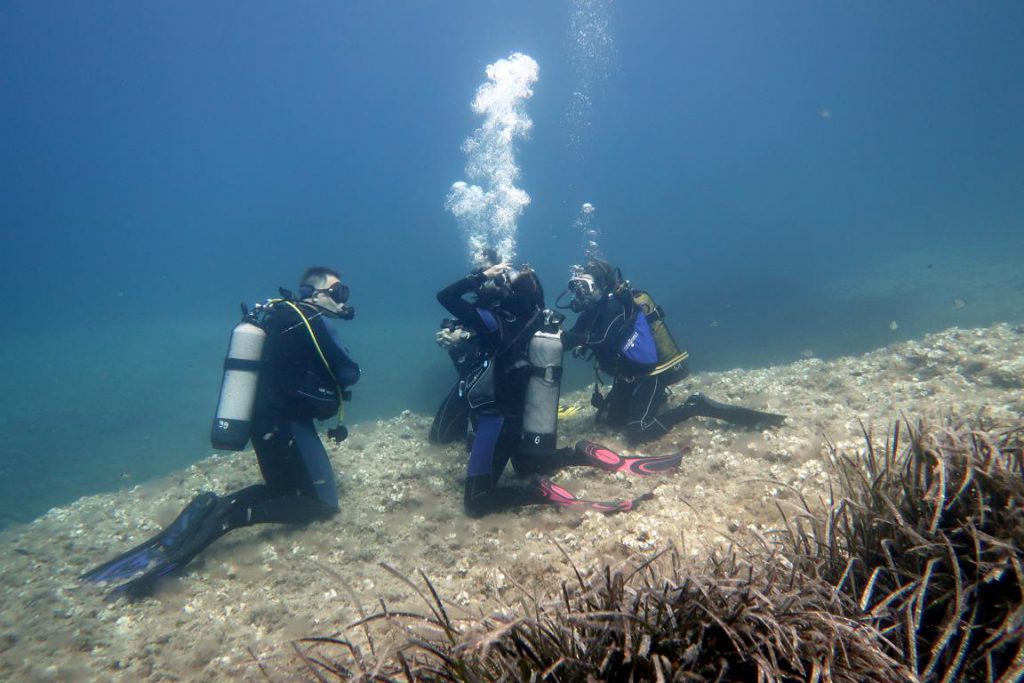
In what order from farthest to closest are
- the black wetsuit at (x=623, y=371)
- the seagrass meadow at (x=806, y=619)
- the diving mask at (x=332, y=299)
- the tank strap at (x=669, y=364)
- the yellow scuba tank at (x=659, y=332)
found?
the yellow scuba tank at (x=659, y=332), the tank strap at (x=669, y=364), the black wetsuit at (x=623, y=371), the diving mask at (x=332, y=299), the seagrass meadow at (x=806, y=619)

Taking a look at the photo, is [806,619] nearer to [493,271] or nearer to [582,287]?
[493,271]

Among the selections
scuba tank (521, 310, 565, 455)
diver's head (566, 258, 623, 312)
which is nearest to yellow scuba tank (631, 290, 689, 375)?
diver's head (566, 258, 623, 312)

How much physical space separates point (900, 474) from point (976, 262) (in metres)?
44.7

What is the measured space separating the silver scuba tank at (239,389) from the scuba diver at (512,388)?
2.48m

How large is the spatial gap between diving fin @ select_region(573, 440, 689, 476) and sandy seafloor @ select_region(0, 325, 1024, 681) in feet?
0.48

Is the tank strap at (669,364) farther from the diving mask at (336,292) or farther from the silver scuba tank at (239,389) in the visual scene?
the silver scuba tank at (239,389)

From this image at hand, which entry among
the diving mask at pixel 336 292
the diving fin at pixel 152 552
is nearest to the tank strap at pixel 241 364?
the diving mask at pixel 336 292

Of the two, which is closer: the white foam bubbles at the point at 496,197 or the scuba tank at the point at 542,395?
the scuba tank at the point at 542,395

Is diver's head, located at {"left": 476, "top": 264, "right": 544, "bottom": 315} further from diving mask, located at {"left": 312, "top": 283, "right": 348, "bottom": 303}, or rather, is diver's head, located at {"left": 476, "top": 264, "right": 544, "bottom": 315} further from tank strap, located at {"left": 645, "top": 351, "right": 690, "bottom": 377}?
tank strap, located at {"left": 645, "top": 351, "right": 690, "bottom": 377}

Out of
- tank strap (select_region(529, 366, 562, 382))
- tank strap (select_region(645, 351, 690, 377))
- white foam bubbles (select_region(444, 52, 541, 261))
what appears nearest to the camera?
tank strap (select_region(529, 366, 562, 382))

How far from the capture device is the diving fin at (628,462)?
607cm

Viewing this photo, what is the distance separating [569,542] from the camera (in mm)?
4695

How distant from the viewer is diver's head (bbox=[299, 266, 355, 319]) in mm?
6395

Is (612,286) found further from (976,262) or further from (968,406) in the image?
(976,262)
